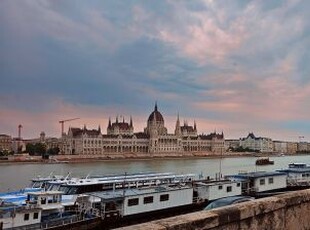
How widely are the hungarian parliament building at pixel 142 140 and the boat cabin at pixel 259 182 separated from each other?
11222 centimetres

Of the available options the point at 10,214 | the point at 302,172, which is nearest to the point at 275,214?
the point at 10,214

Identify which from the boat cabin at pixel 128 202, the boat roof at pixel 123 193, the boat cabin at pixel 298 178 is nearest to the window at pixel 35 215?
the boat cabin at pixel 128 202

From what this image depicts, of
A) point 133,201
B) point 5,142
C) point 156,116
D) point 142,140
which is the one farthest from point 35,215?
point 5,142

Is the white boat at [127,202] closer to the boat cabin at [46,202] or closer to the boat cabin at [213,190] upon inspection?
the boat cabin at [46,202]

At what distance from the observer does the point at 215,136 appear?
650 feet

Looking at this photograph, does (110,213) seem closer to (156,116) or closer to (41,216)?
(41,216)

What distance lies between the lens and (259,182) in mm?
33906

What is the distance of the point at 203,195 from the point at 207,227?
82.0 feet

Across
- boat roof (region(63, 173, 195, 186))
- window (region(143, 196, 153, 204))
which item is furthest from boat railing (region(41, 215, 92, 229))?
boat roof (region(63, 173, 195, 186))

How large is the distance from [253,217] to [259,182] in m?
30.7

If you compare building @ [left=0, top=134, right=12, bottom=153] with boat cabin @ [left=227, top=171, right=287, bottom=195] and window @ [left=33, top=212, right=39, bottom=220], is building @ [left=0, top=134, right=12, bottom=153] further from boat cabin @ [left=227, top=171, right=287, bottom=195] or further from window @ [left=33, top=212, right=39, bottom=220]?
window @ [left=33, top=212, right=39, bottom=220]

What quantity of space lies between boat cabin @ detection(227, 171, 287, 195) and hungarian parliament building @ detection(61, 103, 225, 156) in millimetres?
112224

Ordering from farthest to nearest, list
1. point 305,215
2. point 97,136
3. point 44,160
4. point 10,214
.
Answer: point 97,136 → point 44,160 → point 10,214 → point 305,215

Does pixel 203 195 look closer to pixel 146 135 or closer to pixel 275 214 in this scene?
pixel 275 214
